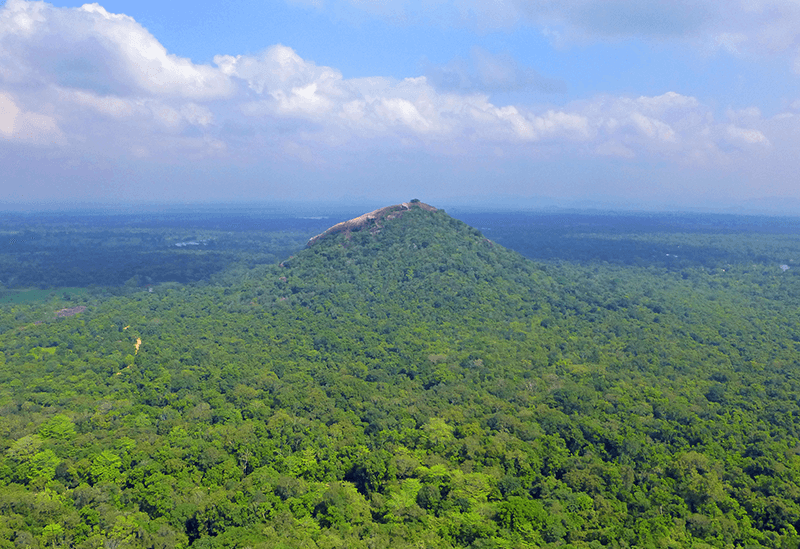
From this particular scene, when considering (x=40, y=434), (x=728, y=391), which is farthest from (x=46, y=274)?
(x=728, y=391)

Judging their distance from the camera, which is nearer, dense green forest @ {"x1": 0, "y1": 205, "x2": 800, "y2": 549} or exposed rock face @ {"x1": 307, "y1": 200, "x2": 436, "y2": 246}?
dense green forest @ {"x1": 0, "y1": 205, "x2": 800, "y2": 549}

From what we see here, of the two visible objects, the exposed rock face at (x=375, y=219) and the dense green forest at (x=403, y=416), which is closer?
the dense green forest at (x=403, y=416)

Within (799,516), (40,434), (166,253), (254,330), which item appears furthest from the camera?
(166,253)

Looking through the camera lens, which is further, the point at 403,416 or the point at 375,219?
the point at 375,219

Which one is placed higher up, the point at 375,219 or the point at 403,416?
the point at 375,219

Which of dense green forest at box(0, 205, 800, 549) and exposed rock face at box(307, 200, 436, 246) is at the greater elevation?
exposed rock face at box(307, 200, 436, 246)

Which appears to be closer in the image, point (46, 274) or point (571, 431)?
point (571, 431)

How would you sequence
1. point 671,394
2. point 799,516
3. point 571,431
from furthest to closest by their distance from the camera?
point 671,394, point 571,431, point 799,516

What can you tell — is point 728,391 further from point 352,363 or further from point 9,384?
point 9,384
